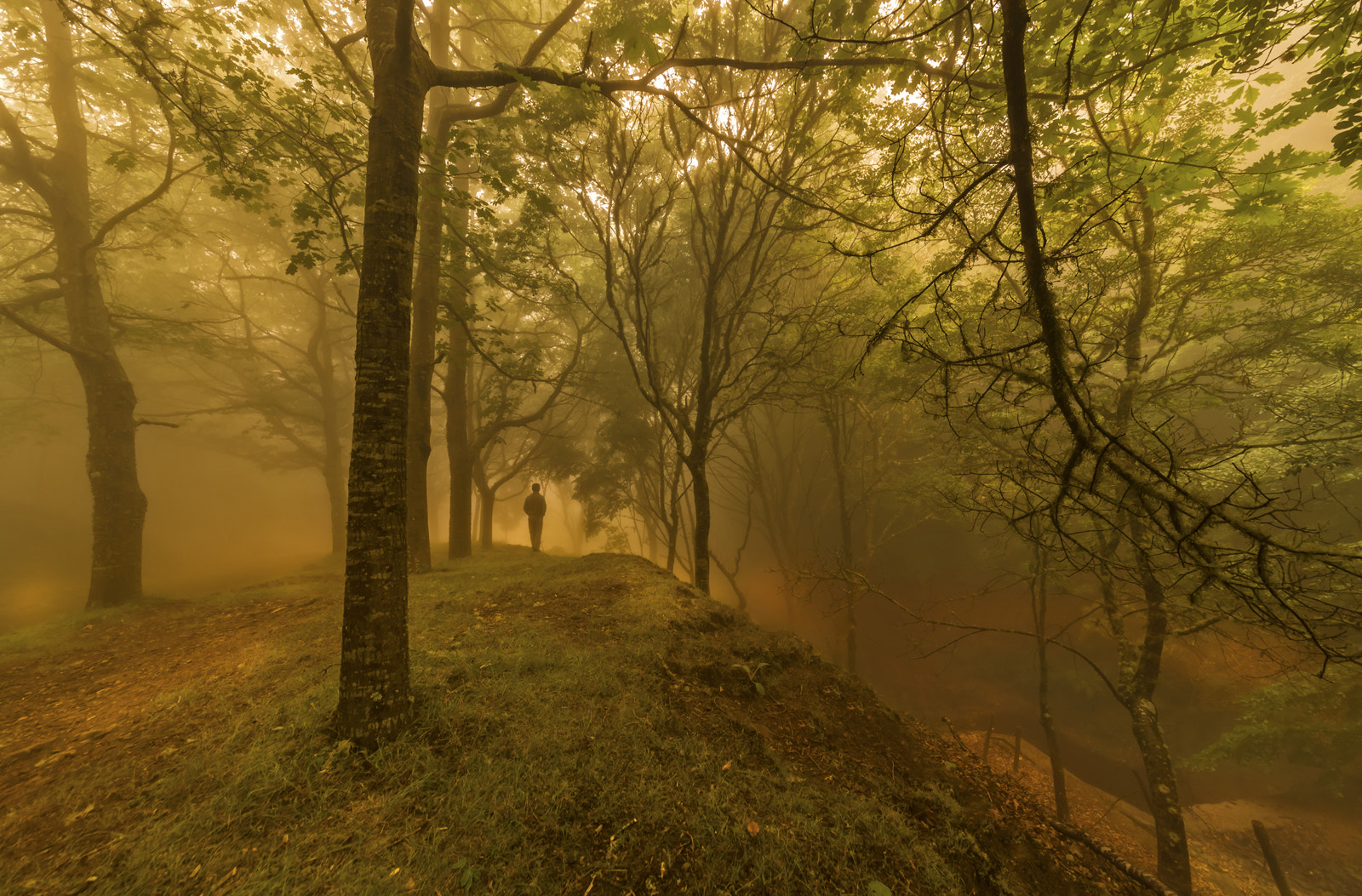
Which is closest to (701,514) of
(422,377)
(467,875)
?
(422,377)

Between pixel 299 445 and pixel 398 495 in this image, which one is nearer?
pixel 398 495

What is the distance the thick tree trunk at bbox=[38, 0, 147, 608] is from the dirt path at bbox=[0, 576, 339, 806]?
1724mm

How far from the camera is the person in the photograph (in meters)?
14.4

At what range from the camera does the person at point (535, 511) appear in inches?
567

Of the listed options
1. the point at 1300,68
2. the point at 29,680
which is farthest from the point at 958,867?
the point at 1300,68

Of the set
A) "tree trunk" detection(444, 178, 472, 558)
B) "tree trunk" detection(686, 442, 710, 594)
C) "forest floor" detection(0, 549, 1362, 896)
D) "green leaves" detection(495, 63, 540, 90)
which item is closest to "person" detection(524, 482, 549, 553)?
"tree trunk" detection(444, 178, 472, 558)

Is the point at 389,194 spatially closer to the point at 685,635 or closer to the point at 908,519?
the point at 685,635

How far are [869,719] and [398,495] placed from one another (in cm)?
543

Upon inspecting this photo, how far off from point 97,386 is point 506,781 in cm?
1199

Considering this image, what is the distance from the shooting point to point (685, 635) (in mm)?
6086

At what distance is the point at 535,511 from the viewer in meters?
14.7

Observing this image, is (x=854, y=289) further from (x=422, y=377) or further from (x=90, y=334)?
(x=90, y=334)

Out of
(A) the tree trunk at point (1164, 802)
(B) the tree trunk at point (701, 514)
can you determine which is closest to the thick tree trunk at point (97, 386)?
(B) the tree trunk at point (701, 514)

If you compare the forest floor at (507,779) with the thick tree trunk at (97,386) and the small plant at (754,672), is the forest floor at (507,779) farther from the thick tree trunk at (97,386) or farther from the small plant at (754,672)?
the thick tree trunk at (97,386)
